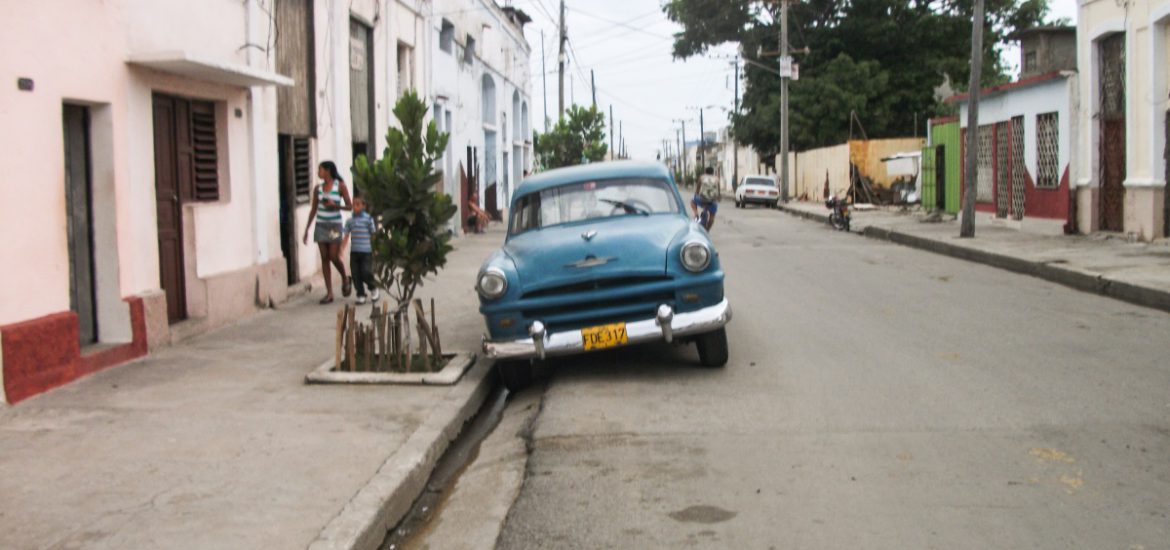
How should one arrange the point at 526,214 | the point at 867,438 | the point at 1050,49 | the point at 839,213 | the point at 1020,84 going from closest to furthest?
the point at 867,438 < the point at 526,214 < the point at 1020,84 < the point at 1050,49 < the point at 839,213

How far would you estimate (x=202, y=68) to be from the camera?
1005 centimetres

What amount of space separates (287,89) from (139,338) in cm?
536

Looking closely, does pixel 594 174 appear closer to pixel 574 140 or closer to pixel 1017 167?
pixel 1017 167

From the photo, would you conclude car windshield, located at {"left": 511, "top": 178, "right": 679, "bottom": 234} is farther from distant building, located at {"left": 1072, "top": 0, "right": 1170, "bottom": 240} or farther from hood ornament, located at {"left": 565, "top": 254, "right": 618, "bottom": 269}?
distant building, located at {"left": 1072, "top": 0, "right": 1170, "bottom": 240}

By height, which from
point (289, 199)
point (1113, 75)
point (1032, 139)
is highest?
point (1113, 75)

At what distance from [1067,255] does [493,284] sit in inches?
461

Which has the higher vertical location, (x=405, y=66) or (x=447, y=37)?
(x=447, y=37)

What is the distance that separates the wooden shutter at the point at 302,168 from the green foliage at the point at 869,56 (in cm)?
3585

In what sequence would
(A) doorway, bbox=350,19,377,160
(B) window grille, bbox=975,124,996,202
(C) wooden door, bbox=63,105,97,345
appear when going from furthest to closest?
1. (B) window grille, bbox=975,124,996,202
2. (A) doorway, bbox=350,19,377,160
3. (C) wooden door, bbox=63,105,97,345

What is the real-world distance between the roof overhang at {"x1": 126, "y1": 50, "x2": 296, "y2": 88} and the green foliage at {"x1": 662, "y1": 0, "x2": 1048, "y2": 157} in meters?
39.1

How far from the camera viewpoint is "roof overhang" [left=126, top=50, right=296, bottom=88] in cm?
948

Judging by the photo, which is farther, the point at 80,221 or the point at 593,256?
the point at 80,221

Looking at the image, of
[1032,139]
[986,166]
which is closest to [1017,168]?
[1032,139]

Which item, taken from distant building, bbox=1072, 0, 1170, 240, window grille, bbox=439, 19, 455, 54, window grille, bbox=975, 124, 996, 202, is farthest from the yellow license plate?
window grille, bbox=975, 124, 996, 202
